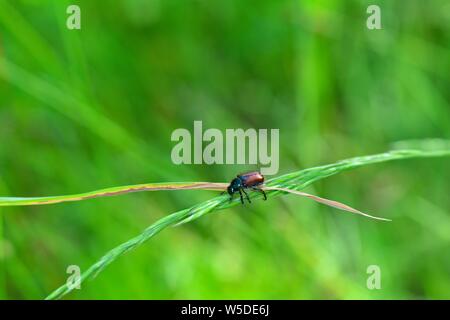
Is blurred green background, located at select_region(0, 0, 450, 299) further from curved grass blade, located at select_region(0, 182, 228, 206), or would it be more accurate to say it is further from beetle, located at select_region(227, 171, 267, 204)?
curved grass blade, located at select_region(0, 182, 228, 206)

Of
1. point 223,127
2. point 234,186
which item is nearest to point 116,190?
point 234,186

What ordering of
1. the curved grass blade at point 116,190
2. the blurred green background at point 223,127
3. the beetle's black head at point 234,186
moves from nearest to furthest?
the curved grass blade at point 116,190
the beetle's black head at point 234,186
the blurred green background at point 223,127

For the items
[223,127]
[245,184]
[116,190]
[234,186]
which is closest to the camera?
[116,190]

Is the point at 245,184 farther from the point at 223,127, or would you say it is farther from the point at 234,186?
the point at 223,127

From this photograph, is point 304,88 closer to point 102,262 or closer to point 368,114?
point 368,114

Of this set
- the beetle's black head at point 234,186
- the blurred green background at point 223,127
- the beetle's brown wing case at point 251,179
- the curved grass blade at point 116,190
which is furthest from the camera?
the blurred green background at point 223,127

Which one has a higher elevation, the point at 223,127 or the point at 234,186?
the point at 223,127

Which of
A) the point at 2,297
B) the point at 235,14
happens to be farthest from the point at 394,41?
the point at 2,297

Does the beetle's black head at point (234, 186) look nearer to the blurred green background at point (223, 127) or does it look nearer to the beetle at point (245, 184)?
the beetle at point (245, 184)

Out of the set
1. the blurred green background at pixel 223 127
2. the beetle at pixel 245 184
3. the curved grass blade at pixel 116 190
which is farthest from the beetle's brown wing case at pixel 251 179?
the blurred green background at pixel 223 127

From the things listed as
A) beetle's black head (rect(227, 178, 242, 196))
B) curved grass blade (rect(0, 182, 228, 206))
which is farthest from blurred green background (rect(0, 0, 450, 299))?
curved grass blade (rect(0, 182, 228, 206))
